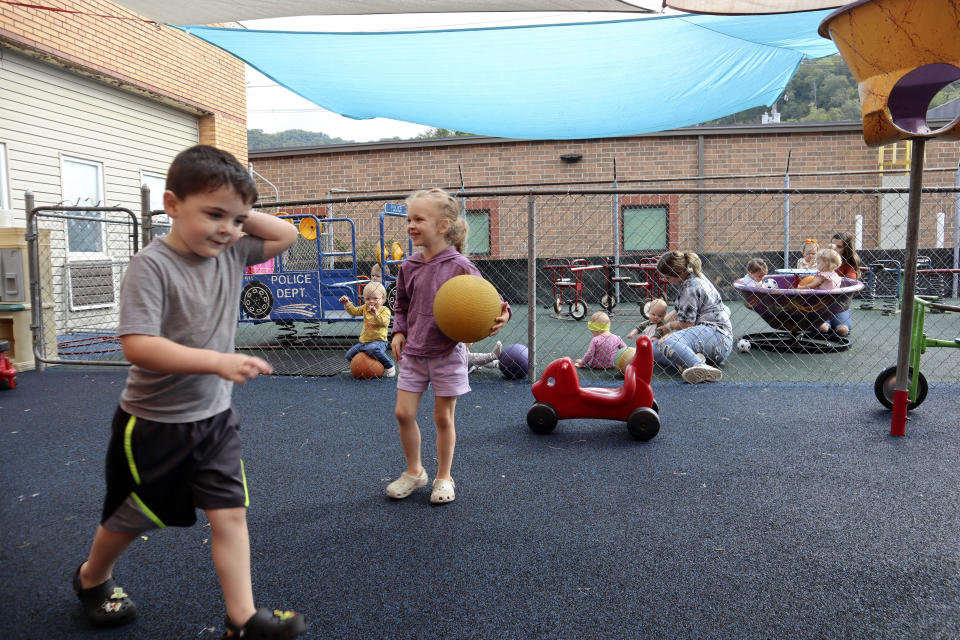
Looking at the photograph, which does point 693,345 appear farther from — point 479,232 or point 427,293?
point 479,232

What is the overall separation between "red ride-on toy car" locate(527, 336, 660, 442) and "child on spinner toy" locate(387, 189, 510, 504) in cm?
114

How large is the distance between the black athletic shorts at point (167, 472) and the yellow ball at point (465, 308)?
116cm

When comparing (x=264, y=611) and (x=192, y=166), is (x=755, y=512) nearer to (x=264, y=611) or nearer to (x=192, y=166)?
(x=264, y=611)

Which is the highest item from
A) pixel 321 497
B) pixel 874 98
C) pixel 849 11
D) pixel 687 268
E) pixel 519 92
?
pixel 519 92

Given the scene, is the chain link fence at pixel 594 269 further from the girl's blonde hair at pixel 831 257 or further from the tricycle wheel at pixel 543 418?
the tricycle wheel at pixel 543 418

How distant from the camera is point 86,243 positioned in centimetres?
1080

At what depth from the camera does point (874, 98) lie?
10.3 ft

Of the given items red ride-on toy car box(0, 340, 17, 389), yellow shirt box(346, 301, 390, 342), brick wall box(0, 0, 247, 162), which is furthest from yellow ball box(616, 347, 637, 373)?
brick wall box(0, 0, 247, 162)

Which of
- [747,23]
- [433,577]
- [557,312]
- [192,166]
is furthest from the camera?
[557,312]

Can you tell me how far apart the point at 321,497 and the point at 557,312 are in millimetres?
8522

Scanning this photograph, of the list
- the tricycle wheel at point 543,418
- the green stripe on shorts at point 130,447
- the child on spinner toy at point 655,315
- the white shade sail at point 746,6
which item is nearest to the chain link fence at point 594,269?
the child on spinner toy at point 655,315

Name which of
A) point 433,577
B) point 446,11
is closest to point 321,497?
point 433,577

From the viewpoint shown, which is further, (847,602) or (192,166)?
(847,602)

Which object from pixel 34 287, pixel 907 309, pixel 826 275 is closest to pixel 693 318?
pixel 826 275
